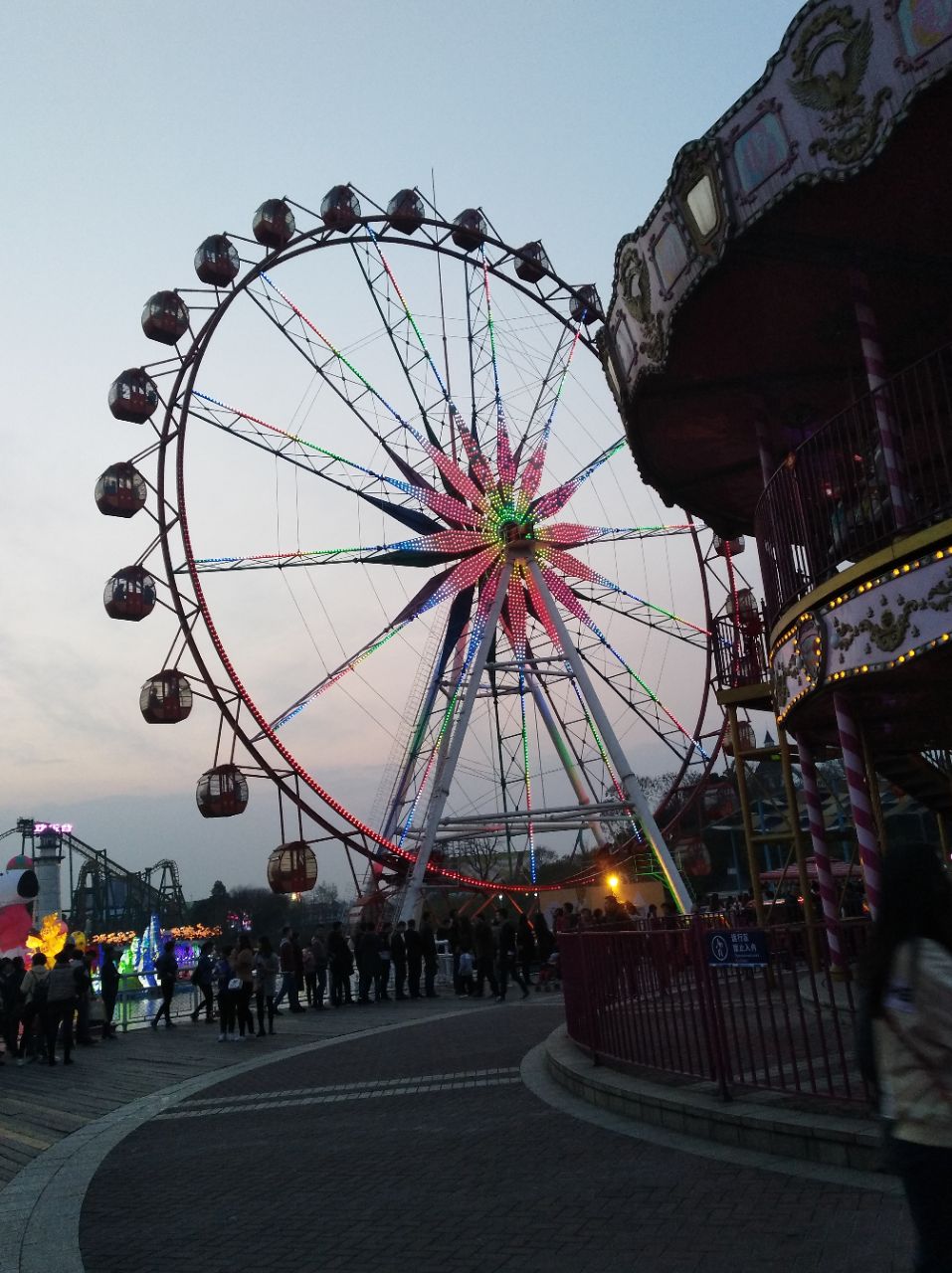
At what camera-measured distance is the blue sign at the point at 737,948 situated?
22.6 ft

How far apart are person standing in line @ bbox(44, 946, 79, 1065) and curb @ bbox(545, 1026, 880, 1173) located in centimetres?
841

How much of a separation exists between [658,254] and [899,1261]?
26.0 feet

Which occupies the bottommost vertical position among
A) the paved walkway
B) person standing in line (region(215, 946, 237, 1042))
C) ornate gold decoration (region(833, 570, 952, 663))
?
the paved walkway

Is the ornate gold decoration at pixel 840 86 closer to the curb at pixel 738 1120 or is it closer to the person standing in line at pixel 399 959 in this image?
the curb at pixel 738 1120

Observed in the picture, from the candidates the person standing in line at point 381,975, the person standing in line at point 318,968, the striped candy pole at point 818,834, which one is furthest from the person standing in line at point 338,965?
the striped candy pole at point 818,834

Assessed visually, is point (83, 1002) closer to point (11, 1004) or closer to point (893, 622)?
point (11, 1004)

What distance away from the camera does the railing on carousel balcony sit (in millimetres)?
8797

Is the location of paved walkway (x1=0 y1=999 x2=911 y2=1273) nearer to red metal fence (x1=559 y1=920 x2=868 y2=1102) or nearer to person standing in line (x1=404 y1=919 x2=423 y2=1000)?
red metal fence (x1=559 y1=920 x2=868 y2=1102)

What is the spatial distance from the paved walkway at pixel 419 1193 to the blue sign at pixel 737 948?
3.46 ft

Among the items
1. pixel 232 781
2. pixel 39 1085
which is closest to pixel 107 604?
pixel 232 781

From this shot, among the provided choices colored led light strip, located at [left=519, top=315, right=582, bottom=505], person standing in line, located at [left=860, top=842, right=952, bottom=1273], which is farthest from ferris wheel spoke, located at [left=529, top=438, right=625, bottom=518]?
person standing in line, located at [left=860, top=842, right=952, bottom=1273]

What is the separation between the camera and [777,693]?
11016mm

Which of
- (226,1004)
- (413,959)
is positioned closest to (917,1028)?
(226,1004)

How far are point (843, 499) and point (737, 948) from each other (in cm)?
435
